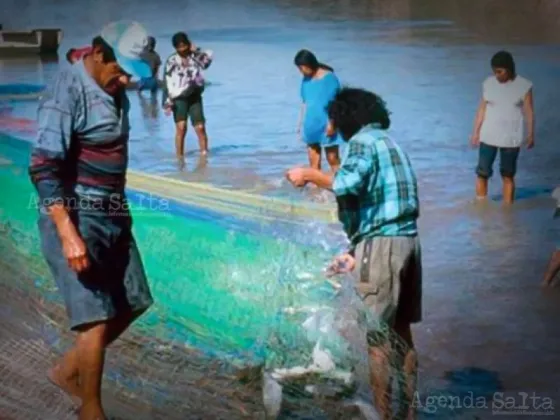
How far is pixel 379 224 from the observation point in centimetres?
335

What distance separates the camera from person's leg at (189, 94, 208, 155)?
12.0 feet

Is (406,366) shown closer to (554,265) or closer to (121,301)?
(554,265)

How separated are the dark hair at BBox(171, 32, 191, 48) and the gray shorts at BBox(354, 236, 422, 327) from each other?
2.64ft

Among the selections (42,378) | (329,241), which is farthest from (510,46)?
(42,378)

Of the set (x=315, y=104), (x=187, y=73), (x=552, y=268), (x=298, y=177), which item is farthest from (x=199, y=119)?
(x=552, y=268)

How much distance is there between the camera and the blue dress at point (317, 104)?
3553mm

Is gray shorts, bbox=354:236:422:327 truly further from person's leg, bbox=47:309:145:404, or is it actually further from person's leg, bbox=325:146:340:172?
person's leg, bbox=47:309:145:404

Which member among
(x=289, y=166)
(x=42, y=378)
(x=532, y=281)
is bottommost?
(x=42, y=378)

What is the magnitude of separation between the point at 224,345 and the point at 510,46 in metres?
1.23

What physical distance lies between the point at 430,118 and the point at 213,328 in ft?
2.94

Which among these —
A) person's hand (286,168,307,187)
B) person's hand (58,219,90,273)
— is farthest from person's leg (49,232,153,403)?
person's hand (286,168,307,187)

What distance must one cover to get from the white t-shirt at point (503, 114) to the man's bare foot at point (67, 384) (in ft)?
4.53

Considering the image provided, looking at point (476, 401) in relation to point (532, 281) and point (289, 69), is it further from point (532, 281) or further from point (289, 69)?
point (289, 69)

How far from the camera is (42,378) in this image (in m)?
3.65
